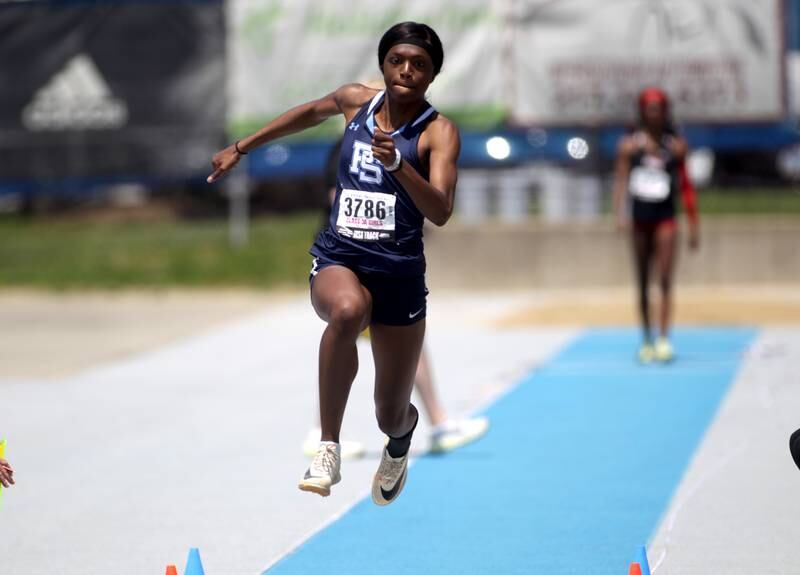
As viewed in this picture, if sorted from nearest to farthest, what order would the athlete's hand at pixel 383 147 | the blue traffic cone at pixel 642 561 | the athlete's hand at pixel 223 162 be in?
the blue traffic cone at pixel 642 561 < the athlete's hand at pixel 383 147 < the athlete's hand at pixel 223 162

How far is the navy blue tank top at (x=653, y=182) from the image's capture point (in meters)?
12.3

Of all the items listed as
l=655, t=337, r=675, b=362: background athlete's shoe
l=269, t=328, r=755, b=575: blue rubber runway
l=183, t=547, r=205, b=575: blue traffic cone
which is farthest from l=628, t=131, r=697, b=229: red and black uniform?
l=183, t=547, r=205, b=575: blue traffic cone

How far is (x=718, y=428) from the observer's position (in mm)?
9484

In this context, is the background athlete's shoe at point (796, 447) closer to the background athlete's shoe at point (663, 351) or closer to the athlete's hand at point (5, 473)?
the athlete's hand at point (5, 473)

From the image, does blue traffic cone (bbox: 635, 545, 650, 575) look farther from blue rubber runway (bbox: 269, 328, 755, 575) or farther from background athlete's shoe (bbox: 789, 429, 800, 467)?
background athlete's shoe (bbox: 789, 429, 800, 467)

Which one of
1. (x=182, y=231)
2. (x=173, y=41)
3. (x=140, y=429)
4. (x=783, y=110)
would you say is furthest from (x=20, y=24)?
(x=140, y=429)

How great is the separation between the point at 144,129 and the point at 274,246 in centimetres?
222

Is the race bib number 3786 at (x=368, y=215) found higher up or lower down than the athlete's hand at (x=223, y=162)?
lower down

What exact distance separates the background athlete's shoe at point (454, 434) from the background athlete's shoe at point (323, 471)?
2.93 meters

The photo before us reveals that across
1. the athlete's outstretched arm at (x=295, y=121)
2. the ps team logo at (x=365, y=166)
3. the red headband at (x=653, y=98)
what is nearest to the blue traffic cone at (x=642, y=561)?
the ps team logo at (x=365, y=166)

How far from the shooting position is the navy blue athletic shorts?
596cm

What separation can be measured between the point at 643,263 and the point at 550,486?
4879 millimetres

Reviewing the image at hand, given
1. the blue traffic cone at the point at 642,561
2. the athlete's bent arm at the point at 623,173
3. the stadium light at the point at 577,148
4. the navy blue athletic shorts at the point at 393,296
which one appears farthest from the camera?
the stadium light at the point at 577,148

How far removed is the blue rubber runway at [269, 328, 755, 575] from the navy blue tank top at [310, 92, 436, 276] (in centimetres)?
124
